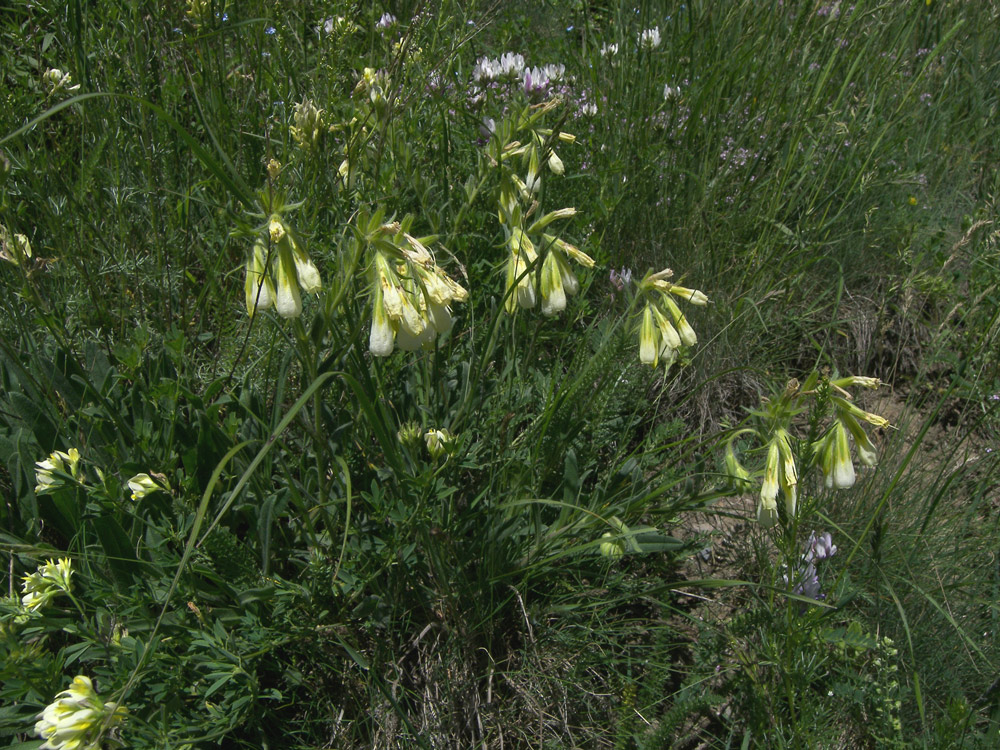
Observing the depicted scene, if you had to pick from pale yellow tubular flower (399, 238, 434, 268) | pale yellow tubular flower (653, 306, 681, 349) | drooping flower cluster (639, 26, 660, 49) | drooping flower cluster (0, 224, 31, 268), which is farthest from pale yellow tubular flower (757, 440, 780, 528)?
drooping flower cluster (639, 26, 660, 49)

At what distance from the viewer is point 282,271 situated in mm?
1443

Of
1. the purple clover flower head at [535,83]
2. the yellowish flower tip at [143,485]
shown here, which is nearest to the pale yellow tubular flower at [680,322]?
the yellowish flower tip at [143,485]

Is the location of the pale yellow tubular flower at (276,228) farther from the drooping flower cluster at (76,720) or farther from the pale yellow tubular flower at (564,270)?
the drooping flower cluster at (76,720)

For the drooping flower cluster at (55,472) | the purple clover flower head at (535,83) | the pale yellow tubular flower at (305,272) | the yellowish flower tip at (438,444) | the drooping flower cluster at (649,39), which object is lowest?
the drooping flower cluster at (55,472)

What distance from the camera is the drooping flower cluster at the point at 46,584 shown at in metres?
1.56

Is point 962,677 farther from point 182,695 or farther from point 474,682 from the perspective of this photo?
point 182,695

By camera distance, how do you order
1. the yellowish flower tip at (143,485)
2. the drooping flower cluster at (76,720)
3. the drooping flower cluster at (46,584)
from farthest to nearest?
the yellowish flower tip at (143,485) < the drooping flower cluster at (46,584) < the drooping flower cluster at (76,720)

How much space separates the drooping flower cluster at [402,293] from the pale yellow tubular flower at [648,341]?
0.58 m

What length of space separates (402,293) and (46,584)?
1.04 metres

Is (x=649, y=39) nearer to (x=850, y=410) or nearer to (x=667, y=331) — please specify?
(x=667, y=331)

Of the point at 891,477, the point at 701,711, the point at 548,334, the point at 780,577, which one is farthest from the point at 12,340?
the point at 891,477

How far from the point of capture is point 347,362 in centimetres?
187

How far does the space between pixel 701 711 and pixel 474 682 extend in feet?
1.98

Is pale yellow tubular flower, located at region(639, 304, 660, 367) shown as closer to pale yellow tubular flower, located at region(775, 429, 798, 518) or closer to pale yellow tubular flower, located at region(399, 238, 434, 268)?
pale yellow tubular flower, located at region(775, 429, 798, 518)
